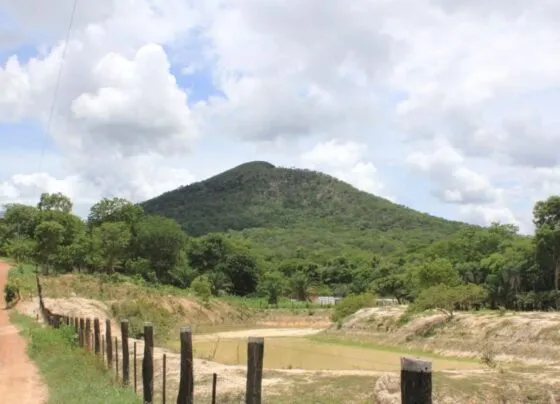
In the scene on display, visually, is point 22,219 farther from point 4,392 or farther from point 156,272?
point 4,392

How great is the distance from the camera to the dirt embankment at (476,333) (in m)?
34.7

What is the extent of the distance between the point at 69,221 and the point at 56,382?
226 ft

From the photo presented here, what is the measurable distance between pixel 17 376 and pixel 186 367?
1318cm

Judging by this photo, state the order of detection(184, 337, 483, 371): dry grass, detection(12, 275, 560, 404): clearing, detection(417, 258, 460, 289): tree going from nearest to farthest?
detection(12, 275, 560, 404): clearing < detection(184, 337, 483, 371): dry grass < detection(417, 258, 460, 289): tree

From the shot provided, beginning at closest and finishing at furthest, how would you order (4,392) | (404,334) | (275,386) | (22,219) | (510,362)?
(4,392), (275,386), (510,362), (404,334), (22,219)

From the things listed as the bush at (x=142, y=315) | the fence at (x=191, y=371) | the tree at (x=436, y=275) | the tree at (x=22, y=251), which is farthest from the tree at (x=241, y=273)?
the fence at (x=191, y=371)

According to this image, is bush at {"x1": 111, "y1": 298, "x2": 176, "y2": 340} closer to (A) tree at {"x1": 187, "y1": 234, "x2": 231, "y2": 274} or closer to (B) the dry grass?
(B) the dry grass

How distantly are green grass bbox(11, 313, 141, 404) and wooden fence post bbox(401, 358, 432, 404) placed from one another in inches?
410

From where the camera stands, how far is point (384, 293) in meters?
90.1

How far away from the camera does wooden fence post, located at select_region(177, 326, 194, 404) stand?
10.3m

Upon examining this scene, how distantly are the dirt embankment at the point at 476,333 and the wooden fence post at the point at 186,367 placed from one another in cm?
2713

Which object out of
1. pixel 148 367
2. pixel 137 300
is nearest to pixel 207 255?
pixel 137 300

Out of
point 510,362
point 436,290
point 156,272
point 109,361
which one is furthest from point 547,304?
point 156,272

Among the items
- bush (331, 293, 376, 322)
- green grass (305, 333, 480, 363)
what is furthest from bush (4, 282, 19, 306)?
bush (331, 293, 376, 322)
